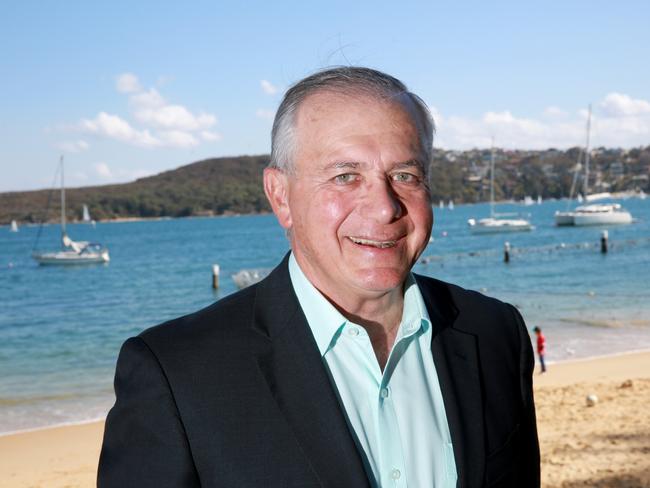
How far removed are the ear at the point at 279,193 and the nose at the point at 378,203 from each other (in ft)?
0.75

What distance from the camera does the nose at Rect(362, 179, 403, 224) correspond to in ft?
6.06

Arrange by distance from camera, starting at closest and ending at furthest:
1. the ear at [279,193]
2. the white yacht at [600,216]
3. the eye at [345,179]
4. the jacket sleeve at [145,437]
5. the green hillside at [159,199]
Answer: the jacket sleeve at [145,437] → the eye at [345,179] → the ear at [279,193] → the white yacht at [600,216] → the green hillside at [159,199]

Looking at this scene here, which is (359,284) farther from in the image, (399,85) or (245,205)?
(245,205)

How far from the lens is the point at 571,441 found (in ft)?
31.8

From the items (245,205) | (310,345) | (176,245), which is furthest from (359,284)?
(245,205)

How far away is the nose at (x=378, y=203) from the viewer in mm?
1847

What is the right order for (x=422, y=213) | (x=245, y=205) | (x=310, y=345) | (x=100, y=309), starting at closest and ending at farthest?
(x=310, y=345), (x=422, y=213), (x=100, y=309), (x=245, y=205)

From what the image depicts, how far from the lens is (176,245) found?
314ft

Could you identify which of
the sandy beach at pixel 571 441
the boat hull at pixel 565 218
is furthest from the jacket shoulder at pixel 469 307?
the boat hull at pixel 565 218

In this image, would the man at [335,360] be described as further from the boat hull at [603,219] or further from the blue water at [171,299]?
the boat hull at [603,219]

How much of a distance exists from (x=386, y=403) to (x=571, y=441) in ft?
28.1

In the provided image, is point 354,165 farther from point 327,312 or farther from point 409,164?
point 327,312

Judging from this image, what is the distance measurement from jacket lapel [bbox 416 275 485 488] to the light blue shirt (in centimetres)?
3

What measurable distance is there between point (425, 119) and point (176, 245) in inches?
3763
